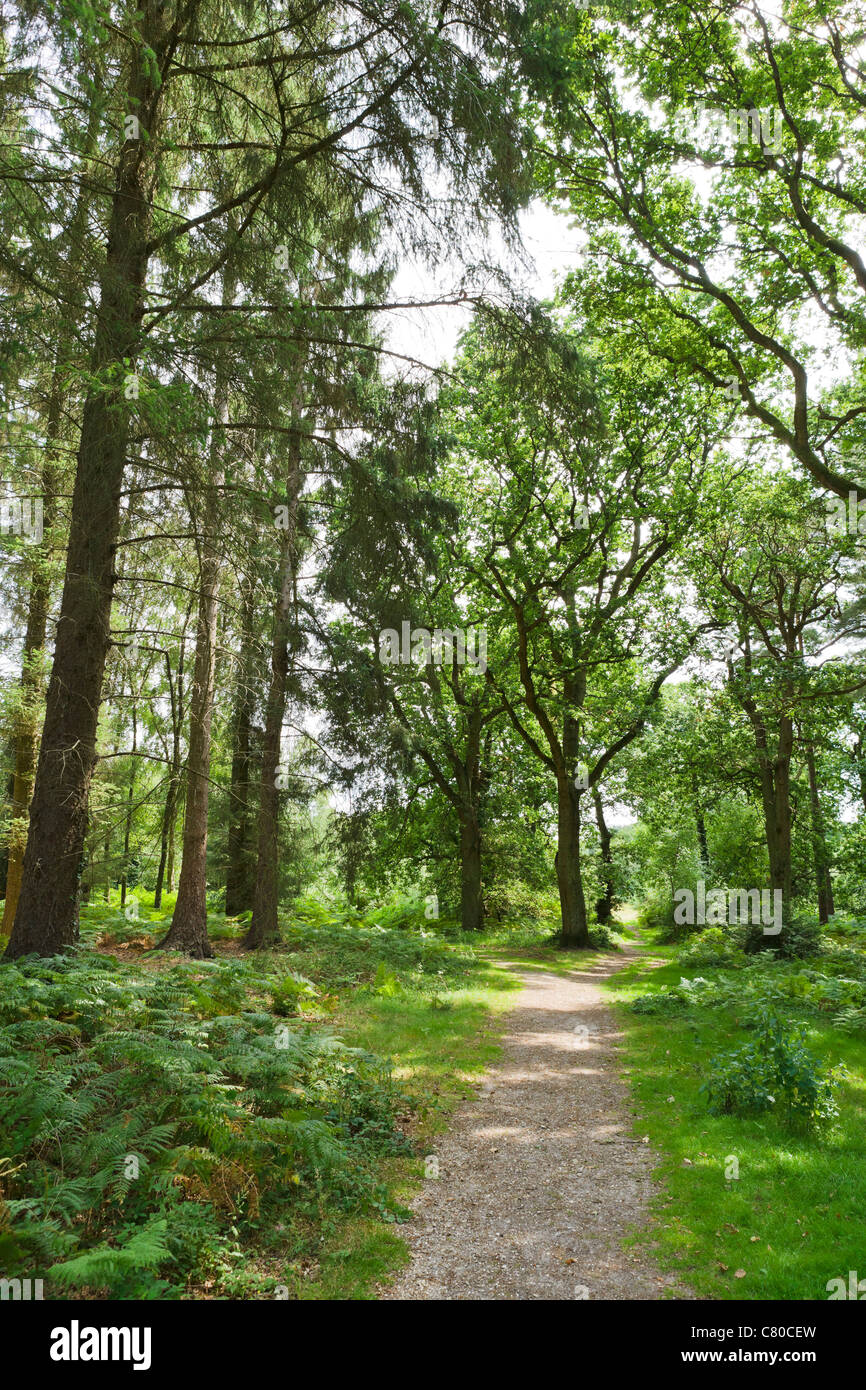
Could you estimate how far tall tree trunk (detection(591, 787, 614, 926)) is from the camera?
2797 cm

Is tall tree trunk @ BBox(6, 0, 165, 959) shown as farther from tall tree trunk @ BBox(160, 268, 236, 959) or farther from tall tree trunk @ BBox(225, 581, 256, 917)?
tall tree trunk @ BBox(225, 581, 256, 917)

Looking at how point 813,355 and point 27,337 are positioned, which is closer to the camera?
point 27,337

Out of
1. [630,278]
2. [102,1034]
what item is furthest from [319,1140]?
[630,278]

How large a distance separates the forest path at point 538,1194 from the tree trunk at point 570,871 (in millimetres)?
9684

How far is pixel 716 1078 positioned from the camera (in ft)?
21.6

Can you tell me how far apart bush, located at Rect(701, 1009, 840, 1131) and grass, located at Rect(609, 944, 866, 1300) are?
0.42 feet

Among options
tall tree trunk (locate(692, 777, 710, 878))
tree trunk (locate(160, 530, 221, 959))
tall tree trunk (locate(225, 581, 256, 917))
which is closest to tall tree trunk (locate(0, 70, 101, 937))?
tree trunk (locate(160, 530, 221, 959))

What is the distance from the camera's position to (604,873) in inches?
1098

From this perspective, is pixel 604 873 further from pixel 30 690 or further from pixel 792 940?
pixel 30 690

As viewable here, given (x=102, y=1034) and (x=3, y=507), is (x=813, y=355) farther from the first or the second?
(x=102, y=1034)

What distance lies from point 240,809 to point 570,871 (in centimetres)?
835

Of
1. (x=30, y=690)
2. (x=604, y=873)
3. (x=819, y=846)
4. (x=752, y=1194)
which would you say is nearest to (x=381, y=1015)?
(x=752, y=1194)

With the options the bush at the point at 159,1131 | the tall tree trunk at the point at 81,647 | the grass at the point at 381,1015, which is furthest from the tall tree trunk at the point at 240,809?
the bush at the point at 159,1131
